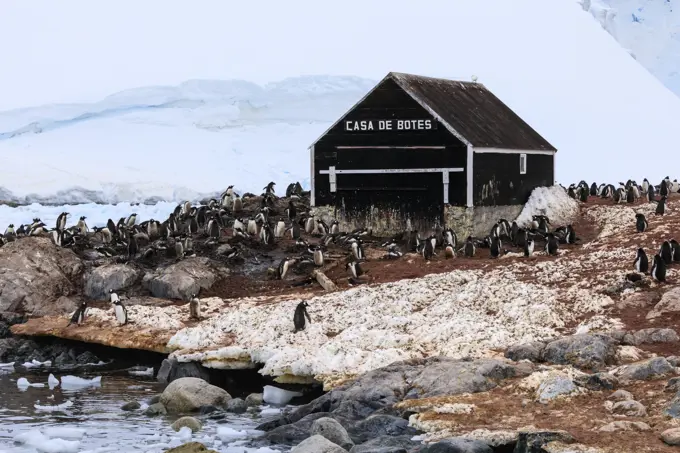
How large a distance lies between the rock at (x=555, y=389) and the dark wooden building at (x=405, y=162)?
16814 mm

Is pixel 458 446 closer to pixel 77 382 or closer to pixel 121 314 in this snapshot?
pixel 77 382

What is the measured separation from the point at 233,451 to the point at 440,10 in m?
65.0

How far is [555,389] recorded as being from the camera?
15.8m

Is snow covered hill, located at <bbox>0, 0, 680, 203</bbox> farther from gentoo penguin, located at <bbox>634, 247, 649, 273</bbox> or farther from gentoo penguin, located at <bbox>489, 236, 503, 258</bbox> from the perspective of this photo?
gentoo penguin, located at <bbox>634, 247, 649, 273</bbox>

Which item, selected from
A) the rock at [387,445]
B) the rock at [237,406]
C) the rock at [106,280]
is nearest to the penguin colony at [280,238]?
the rock at [106,280]

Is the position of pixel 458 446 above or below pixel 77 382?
above

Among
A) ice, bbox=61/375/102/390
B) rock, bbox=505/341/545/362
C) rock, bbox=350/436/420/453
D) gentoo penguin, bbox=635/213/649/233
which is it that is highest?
gentoo penguin, bbox=635/213/649/233

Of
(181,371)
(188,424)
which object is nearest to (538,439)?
(188,424)

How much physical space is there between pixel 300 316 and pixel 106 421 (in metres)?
5.14

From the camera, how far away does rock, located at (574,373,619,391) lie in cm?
1593

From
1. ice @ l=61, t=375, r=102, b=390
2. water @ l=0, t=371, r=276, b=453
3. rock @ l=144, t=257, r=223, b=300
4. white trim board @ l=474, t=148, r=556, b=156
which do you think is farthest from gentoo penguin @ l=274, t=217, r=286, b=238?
ice @ l=61, t=375, r=102, b=390

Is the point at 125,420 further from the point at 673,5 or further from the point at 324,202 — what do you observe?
the point at 673,5

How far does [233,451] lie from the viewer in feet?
53.0

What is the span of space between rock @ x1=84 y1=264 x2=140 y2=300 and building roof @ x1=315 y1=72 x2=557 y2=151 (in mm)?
9755
